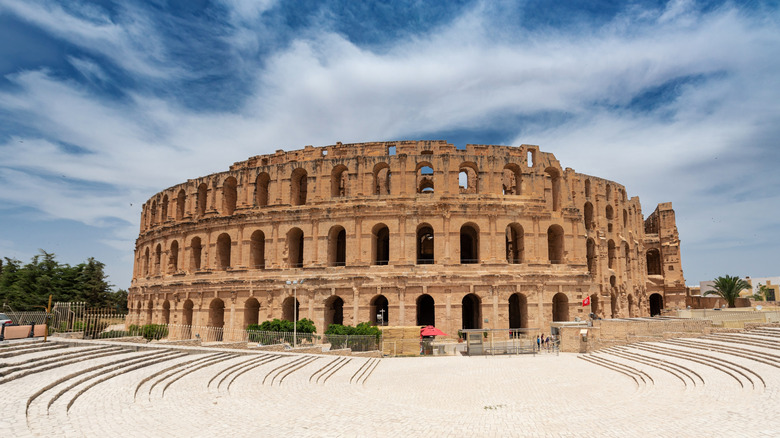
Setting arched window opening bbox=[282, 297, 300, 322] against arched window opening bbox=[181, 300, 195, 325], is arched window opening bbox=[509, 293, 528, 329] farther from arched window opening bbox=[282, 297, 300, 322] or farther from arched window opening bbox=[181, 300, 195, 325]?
arched window opening bbox=[181, 300, 195, 325]

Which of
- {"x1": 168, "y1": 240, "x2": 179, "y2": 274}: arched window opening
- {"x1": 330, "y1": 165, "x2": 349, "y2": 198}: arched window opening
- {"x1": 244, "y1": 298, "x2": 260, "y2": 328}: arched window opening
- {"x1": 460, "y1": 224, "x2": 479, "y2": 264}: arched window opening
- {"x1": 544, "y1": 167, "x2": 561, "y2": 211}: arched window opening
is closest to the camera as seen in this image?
{"x1": 244, "y1": 298, "x2": 260, "y2": 328}: arched window opening

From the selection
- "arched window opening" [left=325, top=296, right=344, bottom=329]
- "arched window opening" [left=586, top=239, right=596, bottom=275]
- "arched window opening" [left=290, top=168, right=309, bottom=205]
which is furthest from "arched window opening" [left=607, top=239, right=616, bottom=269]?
"arched window opening" [left=290, top=168, right=309, bottom=205]

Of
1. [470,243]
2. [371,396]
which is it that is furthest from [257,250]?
[371,396]

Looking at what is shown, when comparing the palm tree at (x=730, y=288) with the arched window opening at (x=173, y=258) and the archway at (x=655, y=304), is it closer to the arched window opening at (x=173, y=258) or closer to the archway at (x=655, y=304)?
the archway at (x=655, y=304)

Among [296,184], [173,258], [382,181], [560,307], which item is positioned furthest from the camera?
[173,258]

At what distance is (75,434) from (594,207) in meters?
39.6

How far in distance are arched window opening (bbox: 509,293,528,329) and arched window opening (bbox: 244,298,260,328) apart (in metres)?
18.7

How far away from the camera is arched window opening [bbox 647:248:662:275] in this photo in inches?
2029

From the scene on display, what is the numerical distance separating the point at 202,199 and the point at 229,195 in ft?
10.1

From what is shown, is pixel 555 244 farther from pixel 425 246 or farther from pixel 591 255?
pixel 425 246

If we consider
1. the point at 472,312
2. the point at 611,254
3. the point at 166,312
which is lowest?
the point at 166,312

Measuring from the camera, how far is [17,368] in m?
12.9

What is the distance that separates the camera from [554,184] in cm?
3662

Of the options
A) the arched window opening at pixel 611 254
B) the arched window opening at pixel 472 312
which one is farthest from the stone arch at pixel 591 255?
the arched window opening at pixel 472 312
